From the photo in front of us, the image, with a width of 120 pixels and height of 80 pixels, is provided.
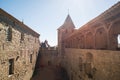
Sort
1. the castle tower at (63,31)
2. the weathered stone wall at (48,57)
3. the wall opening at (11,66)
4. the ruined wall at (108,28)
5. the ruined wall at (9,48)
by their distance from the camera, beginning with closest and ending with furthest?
1. the ruined wall at (108,28)
2. the ruined wall at (9,48)
3. the wall opening at (11,66)
4. the weathered stone wall at (48,57)
5. the castle tower at (63,31)

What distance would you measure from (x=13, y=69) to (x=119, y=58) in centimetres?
978

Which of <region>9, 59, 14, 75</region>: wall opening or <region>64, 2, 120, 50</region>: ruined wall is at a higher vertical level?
<region>64, 2, 120, 50</region>: ruined wall

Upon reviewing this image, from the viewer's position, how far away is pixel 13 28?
482 inches

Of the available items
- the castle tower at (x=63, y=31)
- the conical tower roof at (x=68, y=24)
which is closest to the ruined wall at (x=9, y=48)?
the castle tower at (x=63, y=31)

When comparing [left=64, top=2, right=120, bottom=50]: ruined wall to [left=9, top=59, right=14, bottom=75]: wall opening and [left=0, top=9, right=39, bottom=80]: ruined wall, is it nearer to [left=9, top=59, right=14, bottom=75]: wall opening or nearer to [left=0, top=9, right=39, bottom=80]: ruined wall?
[left=0, top=9, right=39, bottom=80]: ruined wall

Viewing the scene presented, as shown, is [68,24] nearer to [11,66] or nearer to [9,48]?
[11,66]

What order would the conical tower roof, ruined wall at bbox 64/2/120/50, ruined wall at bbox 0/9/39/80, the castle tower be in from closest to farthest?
ruined wall at bbox 64/2/120/50
ruined wall at bbox 0/9/39/80
the castle tower
the conical tower roof

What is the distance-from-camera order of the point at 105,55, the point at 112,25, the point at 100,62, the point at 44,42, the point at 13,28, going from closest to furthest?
the point at 105,55 < the point at 100,62 < the point at 112,25 < the point at 13,28 < the point at 44,42

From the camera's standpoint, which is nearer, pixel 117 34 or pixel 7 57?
pixel 117 34

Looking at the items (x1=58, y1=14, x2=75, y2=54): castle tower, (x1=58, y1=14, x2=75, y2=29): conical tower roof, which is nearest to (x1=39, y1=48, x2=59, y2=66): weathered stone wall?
(x1=58, y1=14, x2=75, y2=54): castle tower

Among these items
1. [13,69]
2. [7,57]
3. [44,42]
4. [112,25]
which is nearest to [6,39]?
[7,57]

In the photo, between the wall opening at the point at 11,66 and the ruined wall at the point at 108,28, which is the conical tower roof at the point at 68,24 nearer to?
the ruined wall at the point at 108,28

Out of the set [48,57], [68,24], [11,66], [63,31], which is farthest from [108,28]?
[48,57]

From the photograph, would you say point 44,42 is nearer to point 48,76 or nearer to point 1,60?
point 48,76
